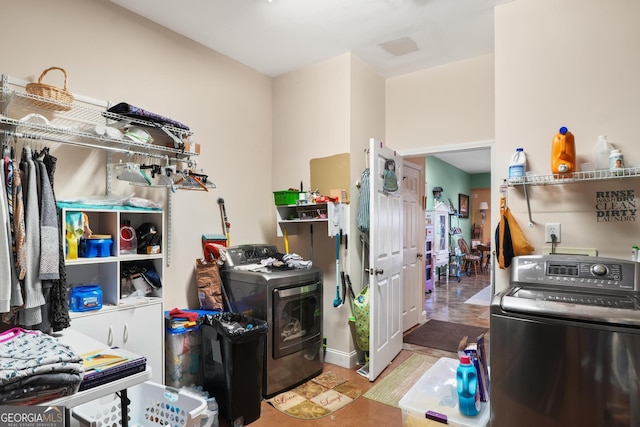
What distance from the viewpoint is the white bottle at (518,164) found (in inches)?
88.8

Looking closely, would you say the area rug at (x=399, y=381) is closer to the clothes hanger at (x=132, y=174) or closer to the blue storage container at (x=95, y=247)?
the blue storage container at (x=95, y=247)

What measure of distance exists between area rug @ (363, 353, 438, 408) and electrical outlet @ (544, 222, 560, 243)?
157cm

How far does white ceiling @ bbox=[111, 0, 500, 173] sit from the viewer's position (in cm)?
259

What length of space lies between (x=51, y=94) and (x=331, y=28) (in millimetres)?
2033

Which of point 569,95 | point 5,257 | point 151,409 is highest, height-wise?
point 569,95

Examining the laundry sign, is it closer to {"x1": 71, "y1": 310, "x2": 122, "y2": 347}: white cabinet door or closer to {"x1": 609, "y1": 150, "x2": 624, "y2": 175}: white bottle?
{"x1": 609, "y1": 150, "x2": 624, "y2": 175}: white bottle

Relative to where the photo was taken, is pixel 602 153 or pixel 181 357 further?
pixel 181 357

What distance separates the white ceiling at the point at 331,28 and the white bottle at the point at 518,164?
1.13 metres

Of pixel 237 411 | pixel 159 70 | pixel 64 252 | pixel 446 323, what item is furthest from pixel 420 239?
pixel 64 252

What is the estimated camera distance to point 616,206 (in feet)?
6.81

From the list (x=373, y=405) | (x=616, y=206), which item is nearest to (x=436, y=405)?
(x=373, y=405)

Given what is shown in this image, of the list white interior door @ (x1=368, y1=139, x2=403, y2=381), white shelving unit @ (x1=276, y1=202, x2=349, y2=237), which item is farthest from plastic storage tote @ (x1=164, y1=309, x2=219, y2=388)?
white interior door @ (x1=368, y1=139, x2=403, y2=381)

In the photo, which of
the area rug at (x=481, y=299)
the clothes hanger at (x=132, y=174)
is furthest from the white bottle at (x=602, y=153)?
the area rug at (x=481, y=299)

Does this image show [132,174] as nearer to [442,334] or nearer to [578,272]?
[578,272]
